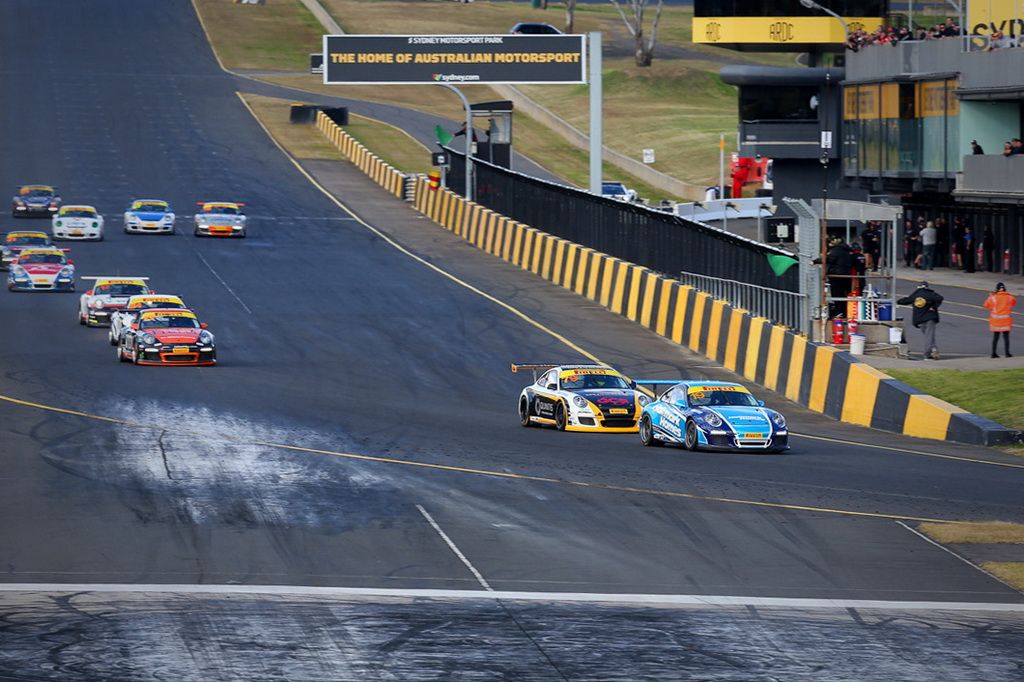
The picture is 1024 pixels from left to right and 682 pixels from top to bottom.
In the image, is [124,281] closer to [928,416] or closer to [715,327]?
[715,327]

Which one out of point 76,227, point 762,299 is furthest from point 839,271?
point 76,227

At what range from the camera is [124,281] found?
135 ft

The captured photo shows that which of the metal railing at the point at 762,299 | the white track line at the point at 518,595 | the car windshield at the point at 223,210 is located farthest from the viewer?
the car windshield at the point at 223,210

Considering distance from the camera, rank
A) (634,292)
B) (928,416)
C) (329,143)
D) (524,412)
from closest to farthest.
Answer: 1. (928,416)
2. (524,412)
3. (634,292)
4. (329,143)

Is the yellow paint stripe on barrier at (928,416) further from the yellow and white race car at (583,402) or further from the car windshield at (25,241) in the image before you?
the car windshield at (25,241)

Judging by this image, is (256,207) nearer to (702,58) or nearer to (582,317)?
(582,317)

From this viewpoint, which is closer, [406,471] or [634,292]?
[406,471]

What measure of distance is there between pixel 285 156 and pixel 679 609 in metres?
70.1

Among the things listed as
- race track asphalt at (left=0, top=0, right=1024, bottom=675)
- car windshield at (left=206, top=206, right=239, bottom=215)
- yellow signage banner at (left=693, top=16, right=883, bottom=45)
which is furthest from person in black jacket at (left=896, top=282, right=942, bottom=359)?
yellow signage banner at (left=693, top=16, right=883, bottom=45)

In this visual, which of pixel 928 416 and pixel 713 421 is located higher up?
pixel 713 421

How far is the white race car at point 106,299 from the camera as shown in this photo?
40281 millimetres

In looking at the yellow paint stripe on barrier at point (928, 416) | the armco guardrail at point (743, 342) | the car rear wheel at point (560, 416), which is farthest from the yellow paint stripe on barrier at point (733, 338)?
the car rear wheel at point (560, 416)

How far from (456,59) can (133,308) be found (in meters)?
32.9

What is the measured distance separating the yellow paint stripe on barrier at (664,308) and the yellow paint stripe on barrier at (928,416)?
40.8ft
